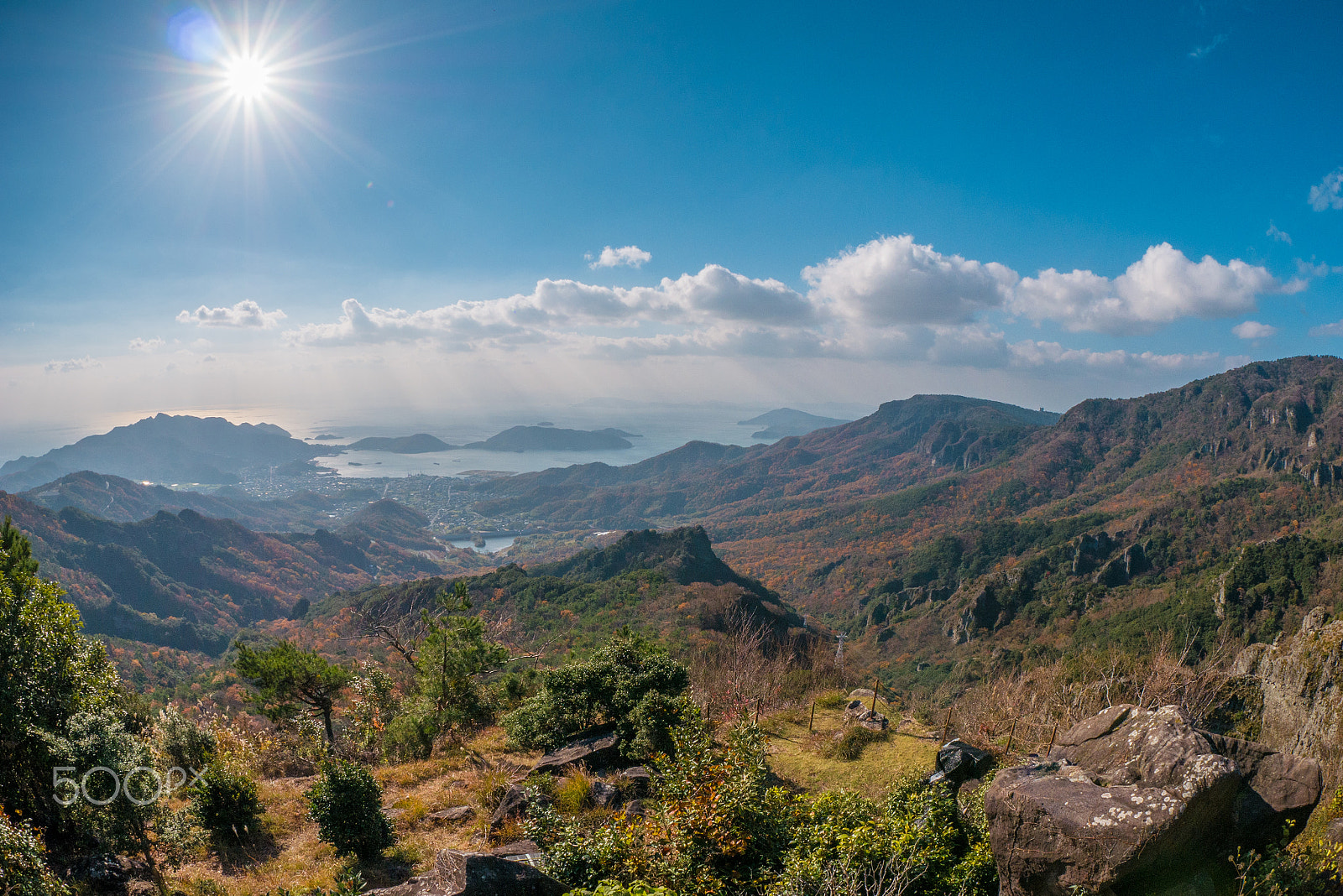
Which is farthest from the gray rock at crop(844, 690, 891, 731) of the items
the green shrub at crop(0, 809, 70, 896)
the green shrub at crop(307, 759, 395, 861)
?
the green shrub at crop(0, 809, 70, 896)

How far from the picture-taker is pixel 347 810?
9.74 m

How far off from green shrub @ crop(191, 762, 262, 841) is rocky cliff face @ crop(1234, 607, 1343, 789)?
1781 cm

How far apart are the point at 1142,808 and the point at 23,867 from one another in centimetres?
1192

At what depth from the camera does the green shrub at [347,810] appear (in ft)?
31.4

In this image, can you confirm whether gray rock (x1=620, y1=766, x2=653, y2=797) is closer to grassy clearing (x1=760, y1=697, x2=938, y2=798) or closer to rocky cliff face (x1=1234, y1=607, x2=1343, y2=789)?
grassy clearing (x1=760, y1=697, x2=938, y2=798)

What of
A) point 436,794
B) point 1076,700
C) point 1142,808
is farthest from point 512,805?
point 1076,700

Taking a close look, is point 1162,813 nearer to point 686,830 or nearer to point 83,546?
point 686,830

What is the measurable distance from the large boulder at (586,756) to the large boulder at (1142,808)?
31.1 feet

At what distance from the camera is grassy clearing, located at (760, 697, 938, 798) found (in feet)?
45.3

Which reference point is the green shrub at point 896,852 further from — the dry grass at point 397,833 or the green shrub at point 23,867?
the green shrub at point 23,867

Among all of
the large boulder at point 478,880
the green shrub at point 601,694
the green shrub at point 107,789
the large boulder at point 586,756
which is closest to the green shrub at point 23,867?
the green shrub at point 107,789

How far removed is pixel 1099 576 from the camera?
296 feet

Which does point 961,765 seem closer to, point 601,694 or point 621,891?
point 621,891

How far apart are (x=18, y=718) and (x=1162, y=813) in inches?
620
